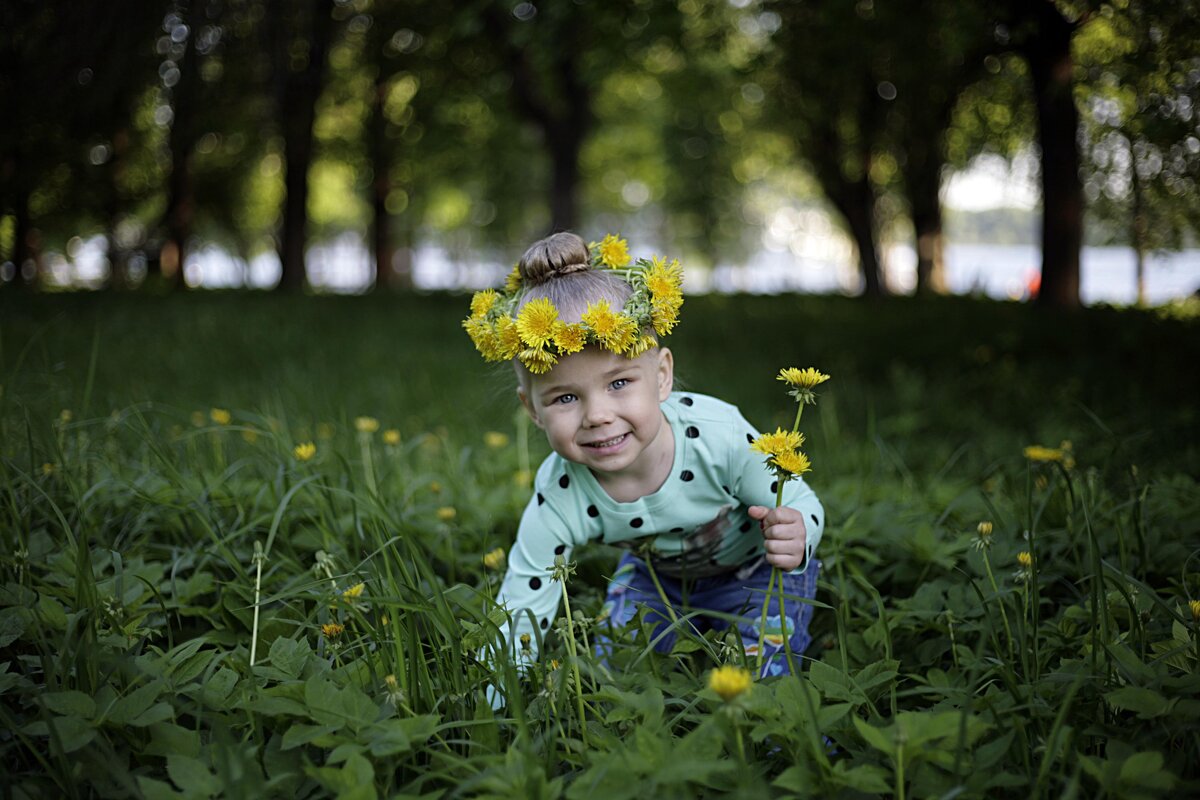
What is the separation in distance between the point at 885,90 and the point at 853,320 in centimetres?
758

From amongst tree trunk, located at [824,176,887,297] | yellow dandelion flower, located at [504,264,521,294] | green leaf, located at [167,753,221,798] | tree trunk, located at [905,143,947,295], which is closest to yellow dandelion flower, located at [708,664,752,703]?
green leaf, located at [167,753,221,798]

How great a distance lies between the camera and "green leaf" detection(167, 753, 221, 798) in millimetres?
1331

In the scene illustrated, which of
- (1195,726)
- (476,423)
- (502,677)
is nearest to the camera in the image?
(1195,726)

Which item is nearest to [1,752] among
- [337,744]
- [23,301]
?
[337,744]

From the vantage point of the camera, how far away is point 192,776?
1.35 m

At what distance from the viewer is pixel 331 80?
17016 mm

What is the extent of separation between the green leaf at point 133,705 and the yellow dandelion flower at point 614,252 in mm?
1264

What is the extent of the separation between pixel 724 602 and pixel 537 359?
38.4 inches

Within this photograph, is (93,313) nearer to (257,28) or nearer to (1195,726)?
(257,28)

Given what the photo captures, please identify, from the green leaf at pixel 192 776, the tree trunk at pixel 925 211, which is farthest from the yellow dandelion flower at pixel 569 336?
the tree trunk at pixel 925 211

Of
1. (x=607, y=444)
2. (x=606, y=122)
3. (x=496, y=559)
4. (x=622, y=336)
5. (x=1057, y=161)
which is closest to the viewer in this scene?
(x=622, y=336)

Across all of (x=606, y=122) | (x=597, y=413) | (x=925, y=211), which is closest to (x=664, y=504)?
(x=597, y=413)

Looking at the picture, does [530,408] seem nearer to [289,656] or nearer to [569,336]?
[569,336]

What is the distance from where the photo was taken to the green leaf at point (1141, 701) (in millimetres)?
1453
